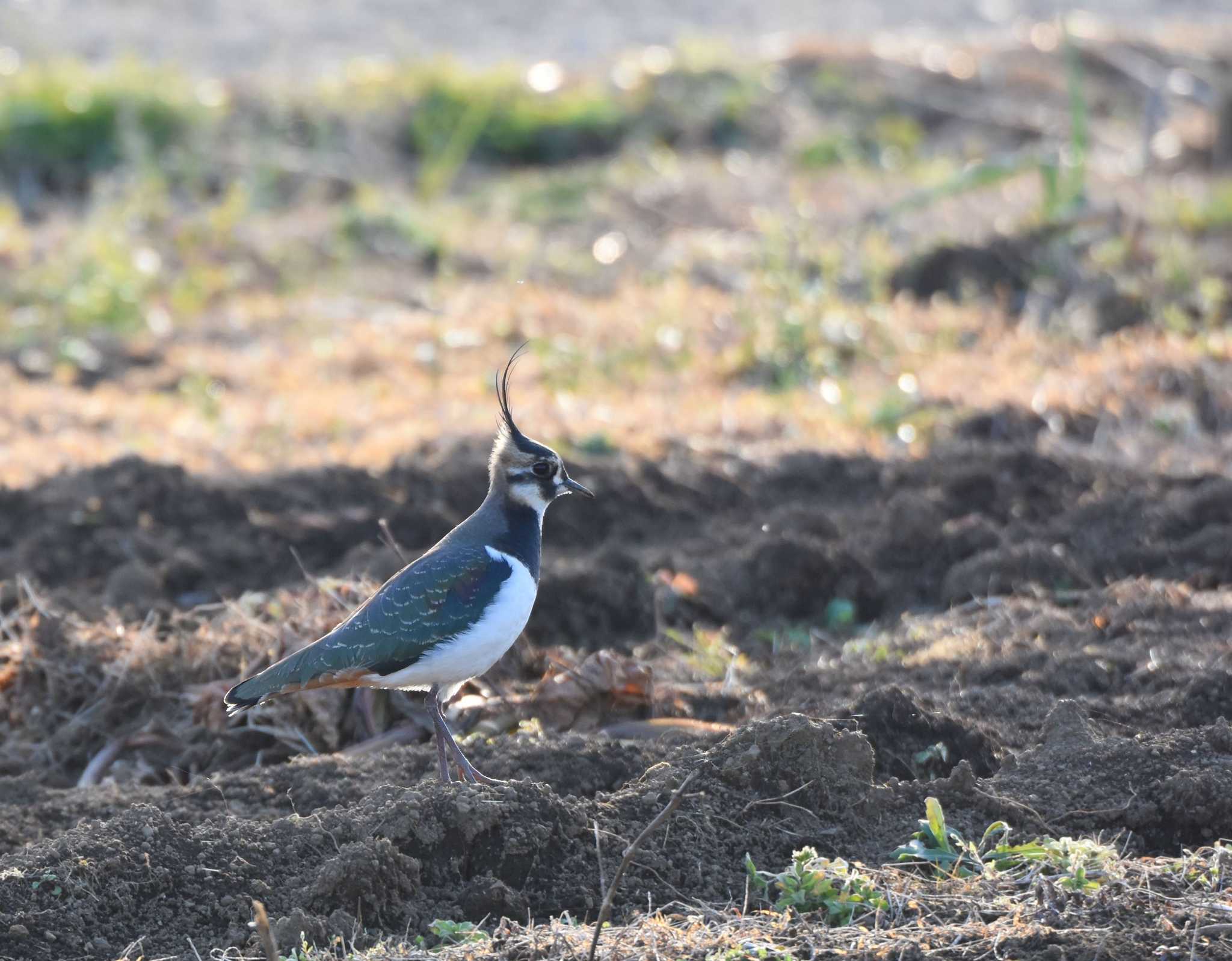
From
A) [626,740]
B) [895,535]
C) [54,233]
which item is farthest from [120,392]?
[626,740]

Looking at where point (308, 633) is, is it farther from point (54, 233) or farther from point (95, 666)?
point (54, 233)

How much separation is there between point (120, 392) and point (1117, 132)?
8636 millimetres

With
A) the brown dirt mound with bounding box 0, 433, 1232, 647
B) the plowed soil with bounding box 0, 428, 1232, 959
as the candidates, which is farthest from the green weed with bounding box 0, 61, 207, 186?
the plowed soil with bounding box 0, 428, 1232, 959

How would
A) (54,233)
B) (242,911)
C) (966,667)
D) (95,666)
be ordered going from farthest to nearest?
(54,233) → (95,666) → (966,667) → (242,911)

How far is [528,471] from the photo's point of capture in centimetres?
497

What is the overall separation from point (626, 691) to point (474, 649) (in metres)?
0.68

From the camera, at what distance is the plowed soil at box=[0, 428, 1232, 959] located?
12.6 feet

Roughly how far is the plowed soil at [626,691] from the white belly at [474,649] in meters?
0.24

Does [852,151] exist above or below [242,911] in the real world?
below

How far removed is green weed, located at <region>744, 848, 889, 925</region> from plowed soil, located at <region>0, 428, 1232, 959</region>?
18cm

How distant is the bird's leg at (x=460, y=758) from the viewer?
14.2 feet

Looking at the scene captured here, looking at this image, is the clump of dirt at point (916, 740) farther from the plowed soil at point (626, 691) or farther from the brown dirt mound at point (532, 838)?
the brown dirt mound at point (532, 838)

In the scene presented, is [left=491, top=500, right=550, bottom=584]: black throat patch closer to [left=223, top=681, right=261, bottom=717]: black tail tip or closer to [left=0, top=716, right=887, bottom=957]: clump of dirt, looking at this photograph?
[left=223, top=681, right=261, bottom=717]: black tail tip

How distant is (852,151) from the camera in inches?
527
